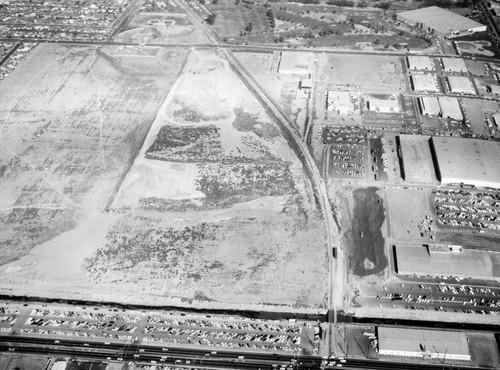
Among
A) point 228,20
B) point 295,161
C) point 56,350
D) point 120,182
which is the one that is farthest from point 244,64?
point 56,350

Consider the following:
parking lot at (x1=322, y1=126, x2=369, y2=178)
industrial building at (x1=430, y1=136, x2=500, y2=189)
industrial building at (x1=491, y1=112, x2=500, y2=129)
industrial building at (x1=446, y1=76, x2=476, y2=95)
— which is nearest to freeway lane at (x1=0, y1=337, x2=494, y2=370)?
industrial building at (x1=430, y1=136, x2=500, y2=189)

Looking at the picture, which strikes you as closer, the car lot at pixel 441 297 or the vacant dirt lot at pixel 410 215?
the car lot at pixel 441 297

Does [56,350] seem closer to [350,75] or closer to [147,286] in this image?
[147,286]

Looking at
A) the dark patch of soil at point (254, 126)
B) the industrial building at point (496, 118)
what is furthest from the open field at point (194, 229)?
the industrial building at point (496, 118)

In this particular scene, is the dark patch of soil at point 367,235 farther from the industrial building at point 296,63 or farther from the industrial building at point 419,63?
the industrial building at point 419,63

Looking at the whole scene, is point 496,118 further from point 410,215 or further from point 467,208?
point 410,215
